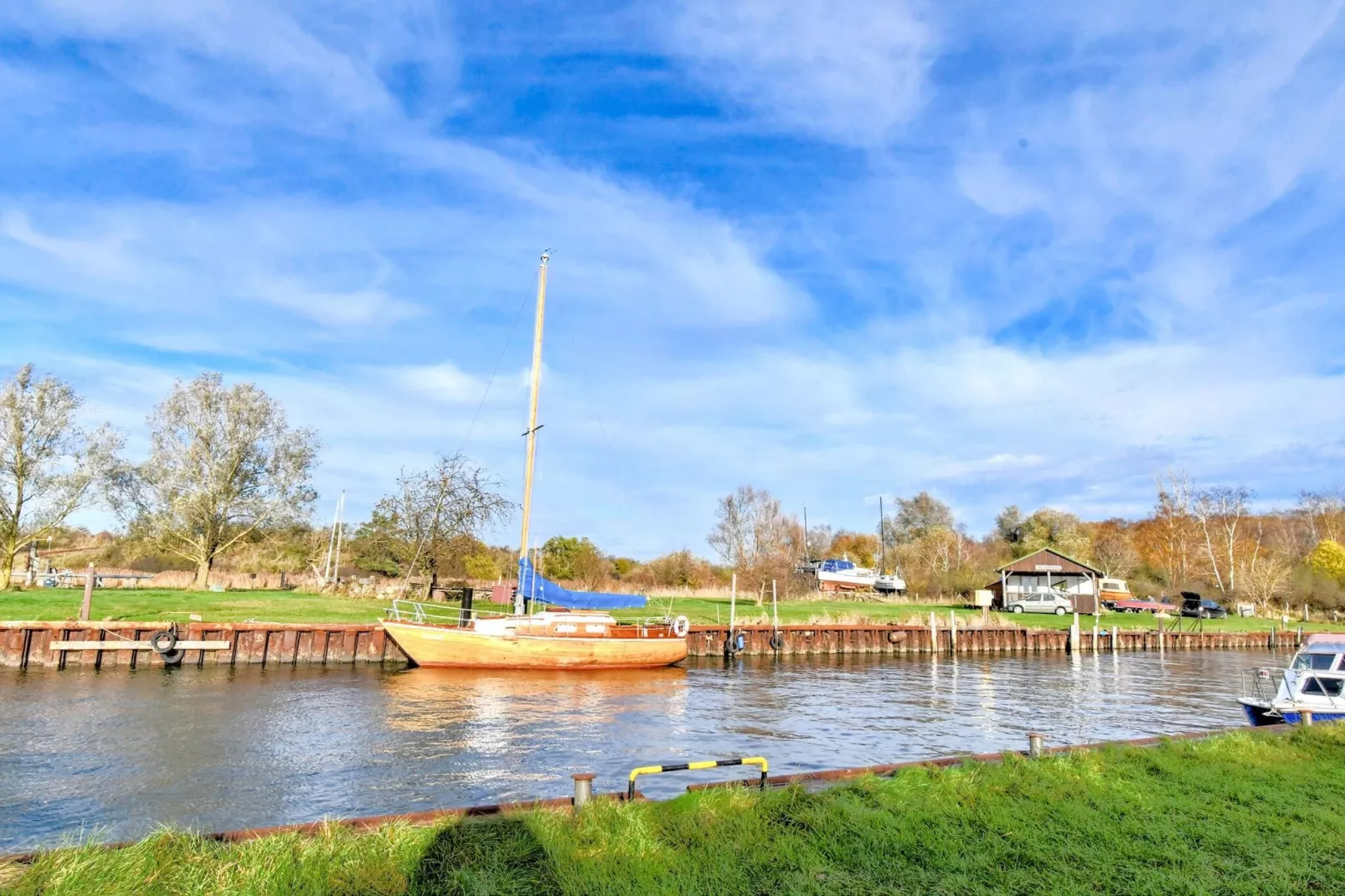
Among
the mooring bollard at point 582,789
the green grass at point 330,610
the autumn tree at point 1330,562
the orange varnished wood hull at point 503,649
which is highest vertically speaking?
the autumn tree at point 1330,562

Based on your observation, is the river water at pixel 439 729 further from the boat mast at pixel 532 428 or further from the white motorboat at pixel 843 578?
the white motorboat at pixel 843 578

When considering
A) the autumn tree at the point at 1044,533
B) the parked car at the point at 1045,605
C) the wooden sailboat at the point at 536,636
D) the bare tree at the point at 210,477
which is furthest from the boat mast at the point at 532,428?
the autumn tree at the point at 1044,533

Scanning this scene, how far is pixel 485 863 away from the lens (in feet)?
22.0

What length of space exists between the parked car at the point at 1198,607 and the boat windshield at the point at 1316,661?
5003 centimetres

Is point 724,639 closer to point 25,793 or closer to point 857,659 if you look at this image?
point 857,659

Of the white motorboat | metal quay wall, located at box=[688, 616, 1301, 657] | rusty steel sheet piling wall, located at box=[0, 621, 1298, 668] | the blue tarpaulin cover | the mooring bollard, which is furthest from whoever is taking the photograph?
the white motorboat

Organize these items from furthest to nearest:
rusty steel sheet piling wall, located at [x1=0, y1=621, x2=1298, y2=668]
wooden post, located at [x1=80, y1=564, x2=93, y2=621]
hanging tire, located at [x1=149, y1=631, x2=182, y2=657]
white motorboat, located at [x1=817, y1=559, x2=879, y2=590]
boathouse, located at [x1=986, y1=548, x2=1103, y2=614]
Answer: white motorboat, located at [x1=817, y1=559, x2=879, y2=590] < boathouse, located at [x1=986, y1=548, x2=1103, y2=614] < wooden post, located at [x1=80, y1=564, x2=93, y2=621] < hanging tire, located at [x1=149, y1=631, x2=182, y2=657] < rusty steel sheet piling wall, located at [x1=0, y1=621, x2=1298, y2=668]

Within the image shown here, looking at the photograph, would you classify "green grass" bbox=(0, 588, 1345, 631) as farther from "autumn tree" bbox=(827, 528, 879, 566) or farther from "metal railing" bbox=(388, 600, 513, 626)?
"autumn tree" bbox=(827, 528, 879, 566)

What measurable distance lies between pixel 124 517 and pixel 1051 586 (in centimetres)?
6279

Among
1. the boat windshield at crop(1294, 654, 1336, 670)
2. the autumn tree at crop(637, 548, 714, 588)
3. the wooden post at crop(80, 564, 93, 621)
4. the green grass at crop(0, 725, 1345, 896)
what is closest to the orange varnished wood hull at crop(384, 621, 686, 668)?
the wooden post at crop(80, 564, 93, 621)

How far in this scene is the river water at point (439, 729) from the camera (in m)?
12.4

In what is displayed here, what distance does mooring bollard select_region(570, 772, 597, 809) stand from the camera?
811cm

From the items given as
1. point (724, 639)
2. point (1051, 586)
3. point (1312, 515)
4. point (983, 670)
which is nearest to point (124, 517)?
point (724, 639)

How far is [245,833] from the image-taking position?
7.06 m
